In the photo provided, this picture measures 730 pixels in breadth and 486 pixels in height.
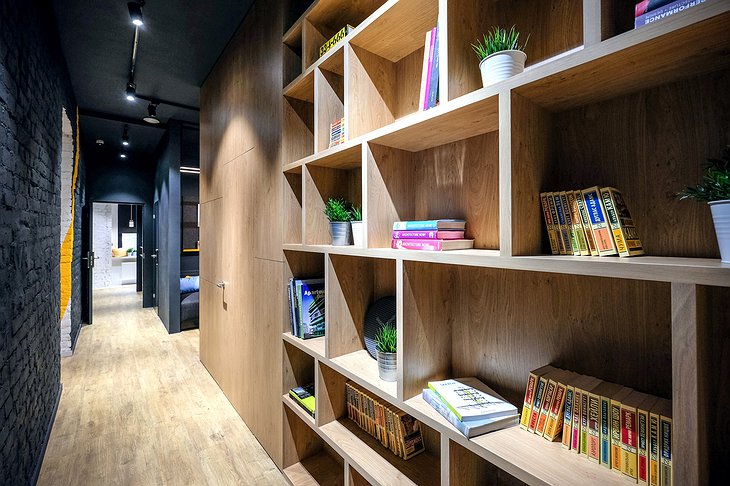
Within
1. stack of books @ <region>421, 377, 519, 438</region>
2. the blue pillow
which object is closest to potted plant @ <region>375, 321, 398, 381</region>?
stack of books @ <region>421, 377, 519, 438</region>

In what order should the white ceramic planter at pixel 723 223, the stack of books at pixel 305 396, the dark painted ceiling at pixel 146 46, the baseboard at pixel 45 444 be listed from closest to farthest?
the white ceramic planter at pixel 723 223 < the stack of books at pixel 305 396 < the baseboard at pixel 45 444 < the dark painted ceiling at pixel 146 46

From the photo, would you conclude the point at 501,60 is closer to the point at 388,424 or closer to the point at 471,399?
the point at 471,399

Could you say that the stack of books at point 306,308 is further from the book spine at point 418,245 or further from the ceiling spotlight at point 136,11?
the ceiling spotlight at point 136,11

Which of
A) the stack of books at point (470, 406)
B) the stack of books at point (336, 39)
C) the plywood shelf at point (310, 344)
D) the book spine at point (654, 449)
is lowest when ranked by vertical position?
the plywood shelf at point (310, 344)

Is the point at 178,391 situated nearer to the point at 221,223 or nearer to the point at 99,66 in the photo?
the point at 221,223

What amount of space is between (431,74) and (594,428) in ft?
3.65

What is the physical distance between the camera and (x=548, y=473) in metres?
0.83

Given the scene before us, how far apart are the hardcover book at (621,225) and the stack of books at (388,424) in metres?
1.03

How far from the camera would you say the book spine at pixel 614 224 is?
2.66ft

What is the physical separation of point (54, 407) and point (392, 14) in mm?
3594

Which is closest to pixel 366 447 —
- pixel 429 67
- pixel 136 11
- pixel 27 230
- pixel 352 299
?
pixel 352 299

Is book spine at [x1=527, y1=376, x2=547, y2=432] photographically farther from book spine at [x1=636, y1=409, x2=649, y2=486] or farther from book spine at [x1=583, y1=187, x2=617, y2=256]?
book spine at [x1=583, y1=187, x2=617, y2=256]

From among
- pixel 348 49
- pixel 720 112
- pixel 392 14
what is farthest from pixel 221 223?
pixel 720 112

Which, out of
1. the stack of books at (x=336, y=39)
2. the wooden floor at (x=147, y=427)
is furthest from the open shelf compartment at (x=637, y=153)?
the wooden floor at (x=147, y=427)
